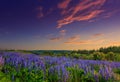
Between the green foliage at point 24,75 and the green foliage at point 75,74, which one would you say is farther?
the green foliage at point 75,74

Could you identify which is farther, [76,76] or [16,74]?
[76,76]

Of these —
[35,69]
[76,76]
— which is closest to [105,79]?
[76,76]

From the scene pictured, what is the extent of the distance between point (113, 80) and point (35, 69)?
239cm

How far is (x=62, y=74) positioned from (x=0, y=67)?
197cm

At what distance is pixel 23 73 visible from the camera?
6.93 m

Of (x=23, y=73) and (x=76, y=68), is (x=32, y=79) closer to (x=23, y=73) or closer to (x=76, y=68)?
(x=23, y=73)

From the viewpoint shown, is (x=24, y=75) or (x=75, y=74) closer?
(x=24, y=75)

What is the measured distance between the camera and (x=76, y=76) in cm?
744

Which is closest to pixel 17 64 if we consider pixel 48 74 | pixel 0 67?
pixel 0 67

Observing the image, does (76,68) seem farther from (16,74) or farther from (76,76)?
(16,74)

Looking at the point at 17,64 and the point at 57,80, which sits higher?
the point at 17,64

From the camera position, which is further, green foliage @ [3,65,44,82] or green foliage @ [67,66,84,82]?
green foliage @ [67,66,84,82]

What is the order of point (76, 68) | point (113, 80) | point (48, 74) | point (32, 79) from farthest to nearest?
point (76, 68), point (48, 74), point (113, 80), point (32, 79)

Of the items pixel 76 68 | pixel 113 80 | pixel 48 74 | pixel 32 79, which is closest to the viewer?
pixel 32 79
